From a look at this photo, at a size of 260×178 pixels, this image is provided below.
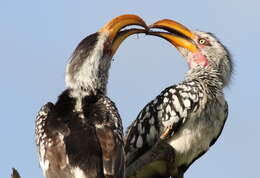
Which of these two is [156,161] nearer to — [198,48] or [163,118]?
[163,118]

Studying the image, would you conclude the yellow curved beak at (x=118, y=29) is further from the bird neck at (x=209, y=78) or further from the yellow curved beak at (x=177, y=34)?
the bird neck at (x=209, y=78)

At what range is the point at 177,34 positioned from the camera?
51.4 feet

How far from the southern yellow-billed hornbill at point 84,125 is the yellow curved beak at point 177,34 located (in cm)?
175

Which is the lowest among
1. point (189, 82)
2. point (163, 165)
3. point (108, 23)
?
point (163, 165)

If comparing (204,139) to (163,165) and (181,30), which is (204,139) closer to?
(163,165)

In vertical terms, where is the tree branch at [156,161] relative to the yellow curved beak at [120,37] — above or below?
below

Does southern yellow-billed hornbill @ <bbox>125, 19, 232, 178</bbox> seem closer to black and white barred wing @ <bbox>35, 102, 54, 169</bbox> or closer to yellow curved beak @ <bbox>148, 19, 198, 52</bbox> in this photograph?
yellow curved beak @ <bbox>148, 19, 198, 52</bbox>

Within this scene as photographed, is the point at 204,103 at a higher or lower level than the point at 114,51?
lower

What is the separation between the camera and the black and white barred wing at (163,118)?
46.3 feet

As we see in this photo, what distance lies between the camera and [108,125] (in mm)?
12328

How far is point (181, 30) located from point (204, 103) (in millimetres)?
1736

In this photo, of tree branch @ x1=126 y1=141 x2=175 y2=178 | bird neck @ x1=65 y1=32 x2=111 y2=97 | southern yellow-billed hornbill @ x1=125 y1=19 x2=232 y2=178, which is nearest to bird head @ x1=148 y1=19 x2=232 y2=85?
southern yellow-billed hornbill @ x1=125 y1=19 x2=232 y2=178

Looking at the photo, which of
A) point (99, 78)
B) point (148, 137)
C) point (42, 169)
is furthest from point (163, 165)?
point (42, 169)

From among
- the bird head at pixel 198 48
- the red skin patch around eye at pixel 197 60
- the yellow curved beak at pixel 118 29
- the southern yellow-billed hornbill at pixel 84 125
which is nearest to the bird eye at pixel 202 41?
the bird head at pixel 198 48
